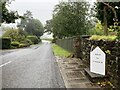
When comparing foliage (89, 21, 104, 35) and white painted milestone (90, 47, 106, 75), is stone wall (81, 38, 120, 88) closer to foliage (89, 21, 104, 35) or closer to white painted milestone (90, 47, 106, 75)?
white painted milestone (90, 47, 106, 75)

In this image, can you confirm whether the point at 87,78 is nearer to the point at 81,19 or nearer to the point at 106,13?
the point at 106,13

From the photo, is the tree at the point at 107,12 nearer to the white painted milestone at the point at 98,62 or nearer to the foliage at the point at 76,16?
the white painted milestone at the point at 98,62

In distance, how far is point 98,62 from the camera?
8156 millimetres

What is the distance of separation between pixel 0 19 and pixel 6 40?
802 cm

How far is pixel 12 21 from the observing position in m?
37.6

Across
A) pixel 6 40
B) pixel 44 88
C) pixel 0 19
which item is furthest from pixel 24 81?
pixel 6 40

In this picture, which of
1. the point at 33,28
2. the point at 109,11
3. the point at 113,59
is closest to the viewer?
the point at 113,59

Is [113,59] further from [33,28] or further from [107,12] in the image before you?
[33,28]

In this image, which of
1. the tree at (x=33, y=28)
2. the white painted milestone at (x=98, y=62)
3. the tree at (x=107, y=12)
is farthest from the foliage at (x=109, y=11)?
the tree at (x=33, y=28)

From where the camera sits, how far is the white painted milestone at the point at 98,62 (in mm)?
7938

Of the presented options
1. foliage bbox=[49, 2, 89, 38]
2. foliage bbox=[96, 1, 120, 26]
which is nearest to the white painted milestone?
foliage bbox=[96, 1, 120, 26]

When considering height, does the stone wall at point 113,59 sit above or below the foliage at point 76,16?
below

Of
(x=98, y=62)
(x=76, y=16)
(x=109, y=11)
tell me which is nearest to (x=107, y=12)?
(x=109, y=11)

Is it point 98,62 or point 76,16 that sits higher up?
point 76,16
